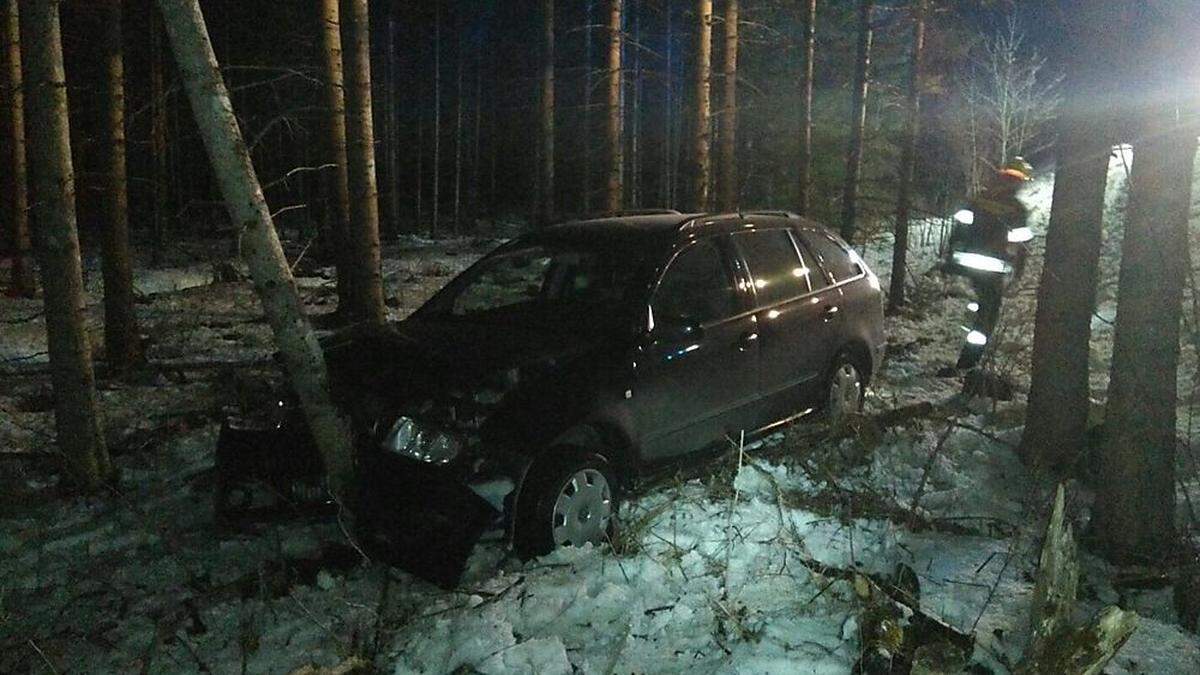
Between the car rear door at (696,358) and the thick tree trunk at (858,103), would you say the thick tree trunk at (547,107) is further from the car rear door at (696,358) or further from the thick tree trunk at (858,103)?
the car rear door at (696,358)

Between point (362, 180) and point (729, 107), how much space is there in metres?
6.28

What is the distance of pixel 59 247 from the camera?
5594 mm

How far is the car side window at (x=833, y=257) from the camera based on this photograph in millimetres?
6691

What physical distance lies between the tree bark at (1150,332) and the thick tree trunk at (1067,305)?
3.84 feet

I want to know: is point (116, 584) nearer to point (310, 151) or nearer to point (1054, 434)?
point (1054, 434)

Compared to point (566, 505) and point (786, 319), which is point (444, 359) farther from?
point (786, 319)

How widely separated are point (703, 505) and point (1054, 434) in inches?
111

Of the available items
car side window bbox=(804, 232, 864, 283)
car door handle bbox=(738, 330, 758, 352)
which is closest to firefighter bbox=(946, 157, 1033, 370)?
car side window bbox=(804, 232, 864, 283)

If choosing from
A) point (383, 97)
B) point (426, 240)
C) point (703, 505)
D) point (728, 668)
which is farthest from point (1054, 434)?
point (383, 97)

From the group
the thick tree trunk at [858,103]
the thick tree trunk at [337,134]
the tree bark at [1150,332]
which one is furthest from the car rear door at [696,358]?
the thick tree trunk at [858,103]

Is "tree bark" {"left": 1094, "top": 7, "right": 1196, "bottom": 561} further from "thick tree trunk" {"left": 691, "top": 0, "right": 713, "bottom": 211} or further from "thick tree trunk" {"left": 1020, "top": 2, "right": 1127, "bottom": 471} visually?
"thick tree trunk" {"left": 691, "top": 0, "right": 713, "bottom": 211}

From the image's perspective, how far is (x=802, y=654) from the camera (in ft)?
11.1

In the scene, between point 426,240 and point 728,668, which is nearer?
point 728,668

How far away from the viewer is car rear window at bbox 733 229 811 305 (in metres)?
5.91
